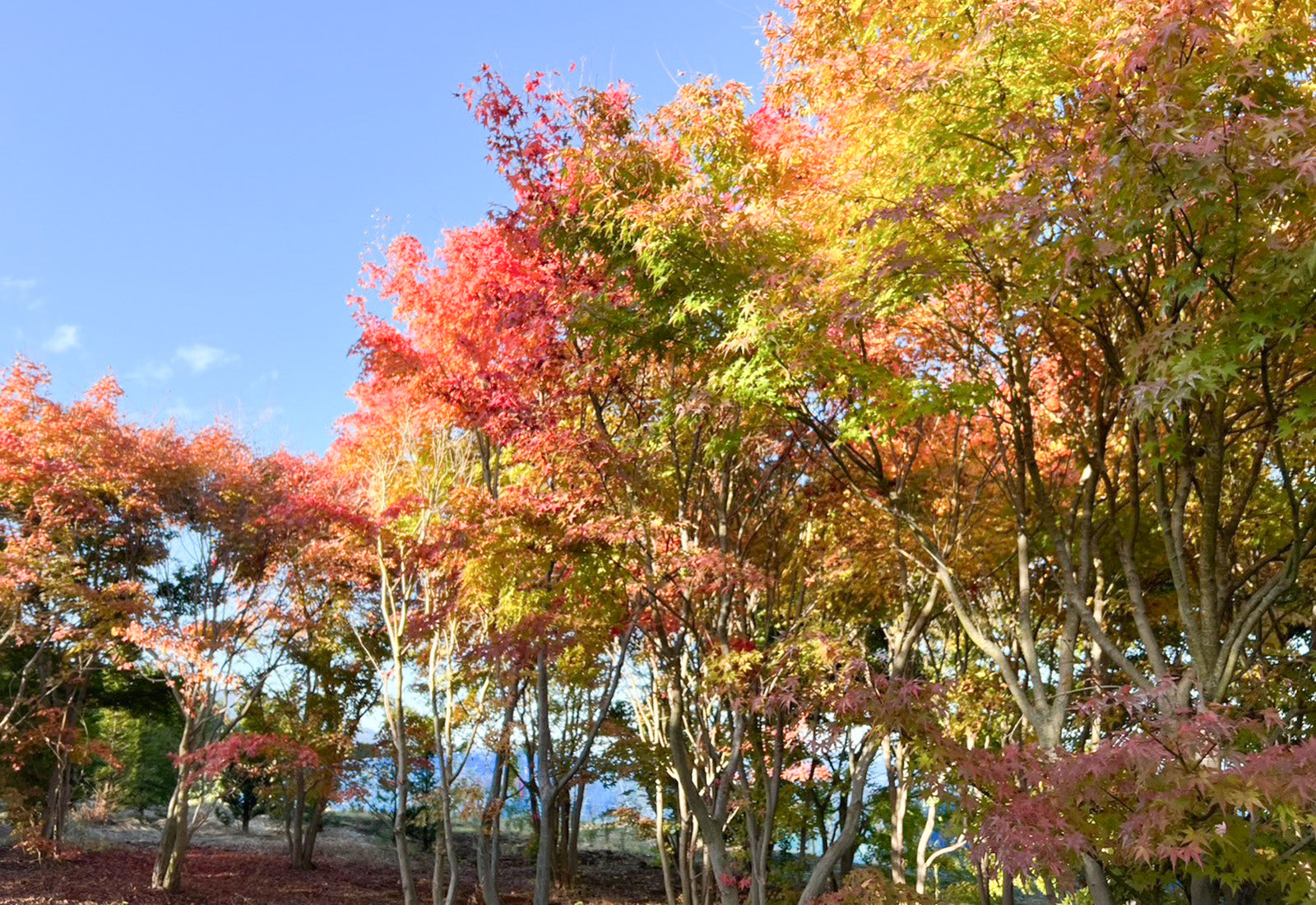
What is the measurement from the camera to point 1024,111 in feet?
14.4

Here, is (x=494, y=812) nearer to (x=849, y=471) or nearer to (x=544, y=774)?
(x=544, y=774)

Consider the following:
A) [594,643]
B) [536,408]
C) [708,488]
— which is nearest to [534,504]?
[536,408]

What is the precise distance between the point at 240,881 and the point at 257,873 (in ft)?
4.51

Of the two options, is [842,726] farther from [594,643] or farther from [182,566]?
[182,566]

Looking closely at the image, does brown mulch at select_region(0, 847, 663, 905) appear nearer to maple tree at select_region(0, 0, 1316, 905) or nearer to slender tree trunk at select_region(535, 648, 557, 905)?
maple tree at select_region(0, 0, 1316, 905)

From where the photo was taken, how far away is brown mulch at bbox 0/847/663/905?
11414 millimetres

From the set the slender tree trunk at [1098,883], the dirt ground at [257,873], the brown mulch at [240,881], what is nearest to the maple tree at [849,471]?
the slender tree trunk at [1098,883]

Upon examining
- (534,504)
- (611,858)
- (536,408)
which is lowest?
(611,858)

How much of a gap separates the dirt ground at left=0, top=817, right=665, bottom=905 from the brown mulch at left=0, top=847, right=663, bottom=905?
19mm

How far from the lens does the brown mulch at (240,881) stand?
1141cm

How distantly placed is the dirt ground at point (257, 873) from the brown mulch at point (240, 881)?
2 centimetres

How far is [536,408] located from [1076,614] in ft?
14.8

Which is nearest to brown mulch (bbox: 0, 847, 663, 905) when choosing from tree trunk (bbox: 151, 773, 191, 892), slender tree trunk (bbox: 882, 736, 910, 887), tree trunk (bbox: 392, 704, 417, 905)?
tree trunk (bbox: 151, 773, 191, 892)

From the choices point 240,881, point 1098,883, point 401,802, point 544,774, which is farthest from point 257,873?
point 1098,883
